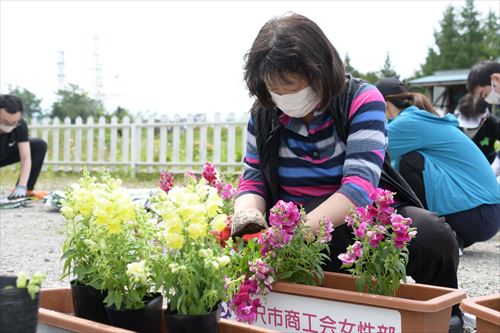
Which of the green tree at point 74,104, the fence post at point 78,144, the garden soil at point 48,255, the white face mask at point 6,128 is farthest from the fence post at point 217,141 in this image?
the green tree at point 74,104

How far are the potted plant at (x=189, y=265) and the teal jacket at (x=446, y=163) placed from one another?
7.49ft

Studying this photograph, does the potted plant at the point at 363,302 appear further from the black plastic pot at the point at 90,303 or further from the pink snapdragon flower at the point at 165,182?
the pink snapdragon flower at the point at 165,182

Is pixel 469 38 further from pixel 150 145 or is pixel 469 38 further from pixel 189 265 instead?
pixel 189 265

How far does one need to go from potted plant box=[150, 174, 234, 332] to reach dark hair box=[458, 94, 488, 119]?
4.01m

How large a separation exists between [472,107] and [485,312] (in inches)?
154

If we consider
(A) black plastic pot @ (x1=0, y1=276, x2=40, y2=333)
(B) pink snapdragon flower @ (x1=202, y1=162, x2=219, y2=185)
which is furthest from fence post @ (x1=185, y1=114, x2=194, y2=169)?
(A) black plastic pot @ (x1=0, y1=276, x2=40, y2=333)

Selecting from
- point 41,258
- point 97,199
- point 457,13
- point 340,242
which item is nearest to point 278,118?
point 340,242

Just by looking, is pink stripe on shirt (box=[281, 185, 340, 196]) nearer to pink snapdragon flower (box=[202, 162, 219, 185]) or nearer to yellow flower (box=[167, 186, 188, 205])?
yellow flower (box=[167, 186, 188, 205])

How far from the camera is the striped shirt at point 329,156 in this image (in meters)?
1.93

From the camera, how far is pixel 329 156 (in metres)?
2.07

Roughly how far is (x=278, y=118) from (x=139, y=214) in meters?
0.85

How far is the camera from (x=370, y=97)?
202 cm

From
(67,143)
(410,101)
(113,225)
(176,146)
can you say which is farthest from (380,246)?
(67,143)

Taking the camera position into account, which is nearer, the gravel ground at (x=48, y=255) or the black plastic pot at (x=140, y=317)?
the black plastic pot at (x=140, y=317)
